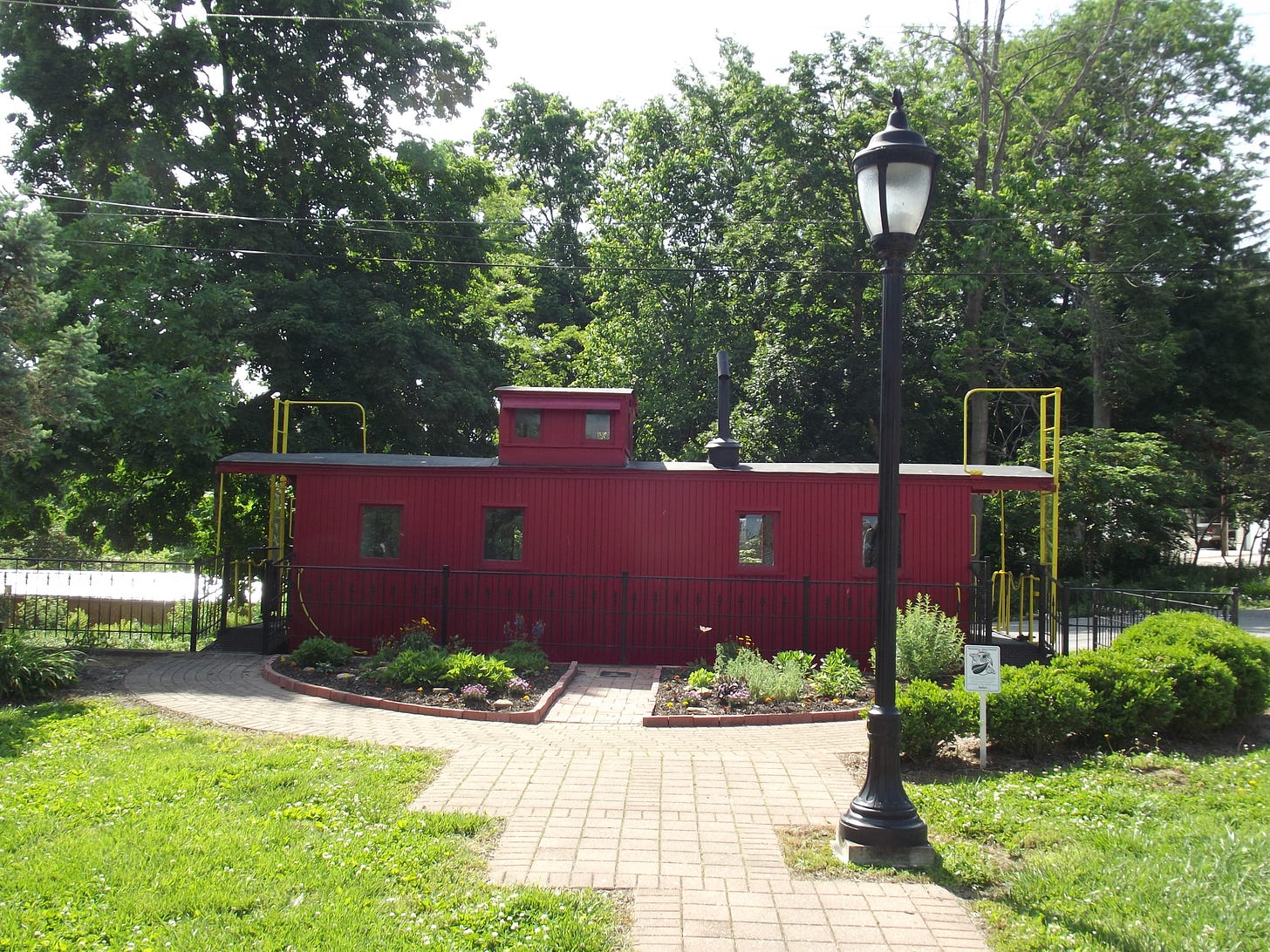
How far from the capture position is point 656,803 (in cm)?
655

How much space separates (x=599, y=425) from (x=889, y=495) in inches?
330

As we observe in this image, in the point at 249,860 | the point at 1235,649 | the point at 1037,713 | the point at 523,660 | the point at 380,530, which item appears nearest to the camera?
the point at 249,860

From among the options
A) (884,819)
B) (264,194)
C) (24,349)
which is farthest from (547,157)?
(884,819)

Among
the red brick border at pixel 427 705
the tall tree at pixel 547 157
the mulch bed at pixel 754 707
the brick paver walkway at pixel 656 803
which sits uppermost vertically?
the tall tree at pixel 547 157

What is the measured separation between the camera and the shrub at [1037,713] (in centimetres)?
745

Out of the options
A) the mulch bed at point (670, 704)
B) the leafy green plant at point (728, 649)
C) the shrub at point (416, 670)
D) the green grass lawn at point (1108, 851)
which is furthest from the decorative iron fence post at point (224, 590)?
the green grass lawn at point (1108, 851)

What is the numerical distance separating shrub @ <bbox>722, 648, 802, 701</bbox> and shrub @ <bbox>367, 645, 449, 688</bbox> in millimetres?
3149

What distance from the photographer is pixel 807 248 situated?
2673 centimetres

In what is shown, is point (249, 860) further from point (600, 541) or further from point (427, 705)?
point (600, 541)

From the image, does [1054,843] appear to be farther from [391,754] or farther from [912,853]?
[391,754]

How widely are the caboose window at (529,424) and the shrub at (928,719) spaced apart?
7717 mm

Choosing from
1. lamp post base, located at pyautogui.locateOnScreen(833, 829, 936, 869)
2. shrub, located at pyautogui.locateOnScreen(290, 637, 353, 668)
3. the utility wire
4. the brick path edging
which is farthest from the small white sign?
the utility wire

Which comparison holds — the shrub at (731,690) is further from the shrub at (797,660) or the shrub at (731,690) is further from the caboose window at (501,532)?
the caboose window at (501,532)

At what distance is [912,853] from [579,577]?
25.8ft
